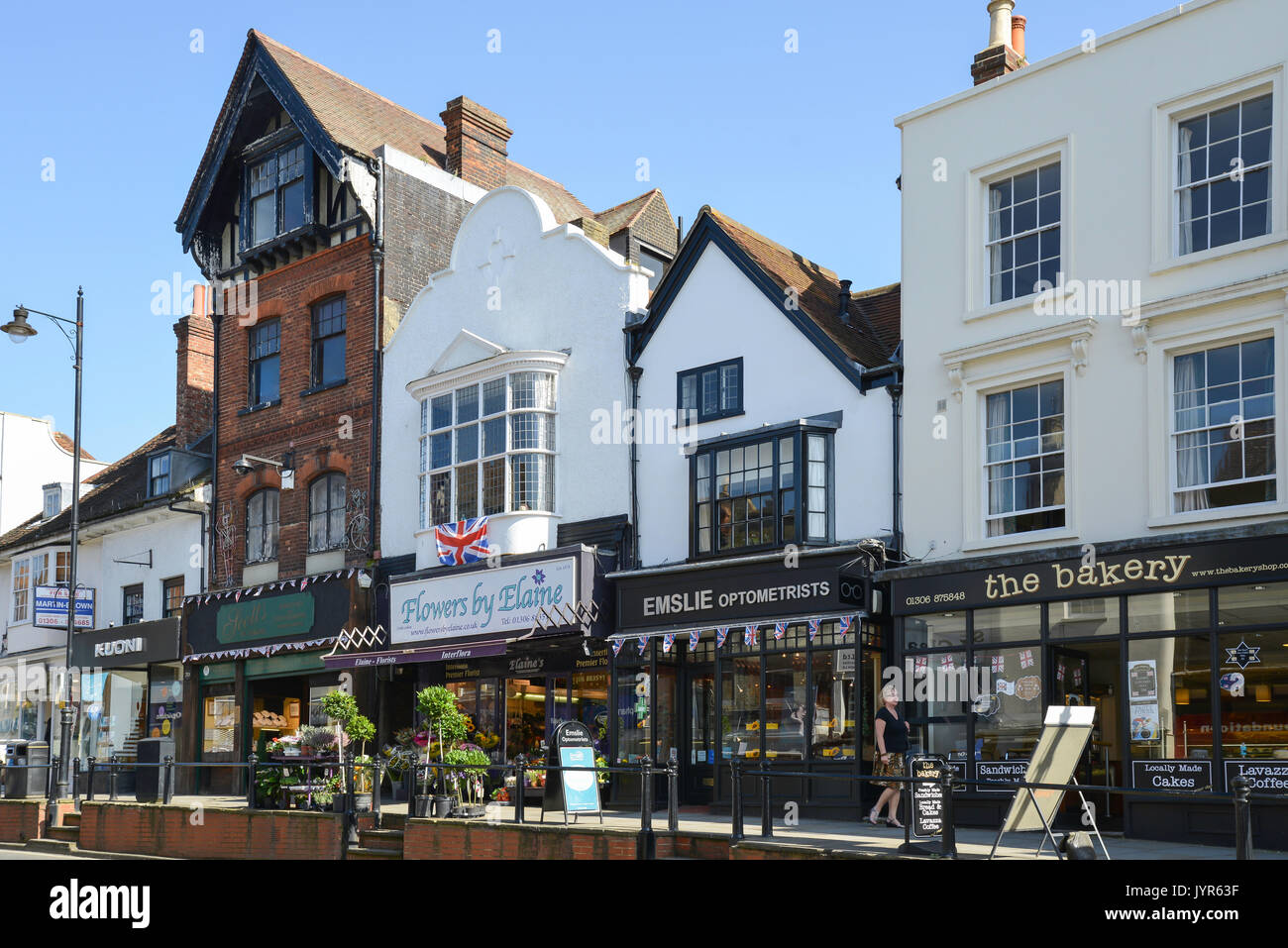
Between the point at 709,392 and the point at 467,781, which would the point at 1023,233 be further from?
the point at 467,781

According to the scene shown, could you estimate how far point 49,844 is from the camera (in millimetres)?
22250

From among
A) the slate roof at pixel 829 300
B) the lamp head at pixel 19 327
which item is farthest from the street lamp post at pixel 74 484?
the slate roof at pixel 829 300

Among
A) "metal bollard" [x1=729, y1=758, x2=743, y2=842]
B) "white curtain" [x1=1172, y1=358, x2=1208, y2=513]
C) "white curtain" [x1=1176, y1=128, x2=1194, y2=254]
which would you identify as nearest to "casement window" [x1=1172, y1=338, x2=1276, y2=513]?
"white curtain" [x1=1172, y1=358, x2=1208, y2=513]

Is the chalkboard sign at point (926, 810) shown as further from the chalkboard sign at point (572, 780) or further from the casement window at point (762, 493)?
the casement window at point (762, 493)

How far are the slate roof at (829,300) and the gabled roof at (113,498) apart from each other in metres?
14.0

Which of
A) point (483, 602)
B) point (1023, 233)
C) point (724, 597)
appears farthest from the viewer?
point (483, 602)

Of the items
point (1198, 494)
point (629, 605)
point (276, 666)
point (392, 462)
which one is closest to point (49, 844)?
point (276, 666)

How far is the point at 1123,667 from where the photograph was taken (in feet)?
52.3

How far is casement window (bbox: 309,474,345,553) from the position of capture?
1033 inches

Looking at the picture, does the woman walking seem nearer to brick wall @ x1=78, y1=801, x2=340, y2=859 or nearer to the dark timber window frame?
the dark timber window frame

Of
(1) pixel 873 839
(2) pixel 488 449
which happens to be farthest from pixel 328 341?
(1) pixel 873 839

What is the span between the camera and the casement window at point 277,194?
27281 millimetres

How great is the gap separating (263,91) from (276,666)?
11455 millimetres

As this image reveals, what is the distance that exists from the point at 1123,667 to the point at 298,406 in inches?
663
